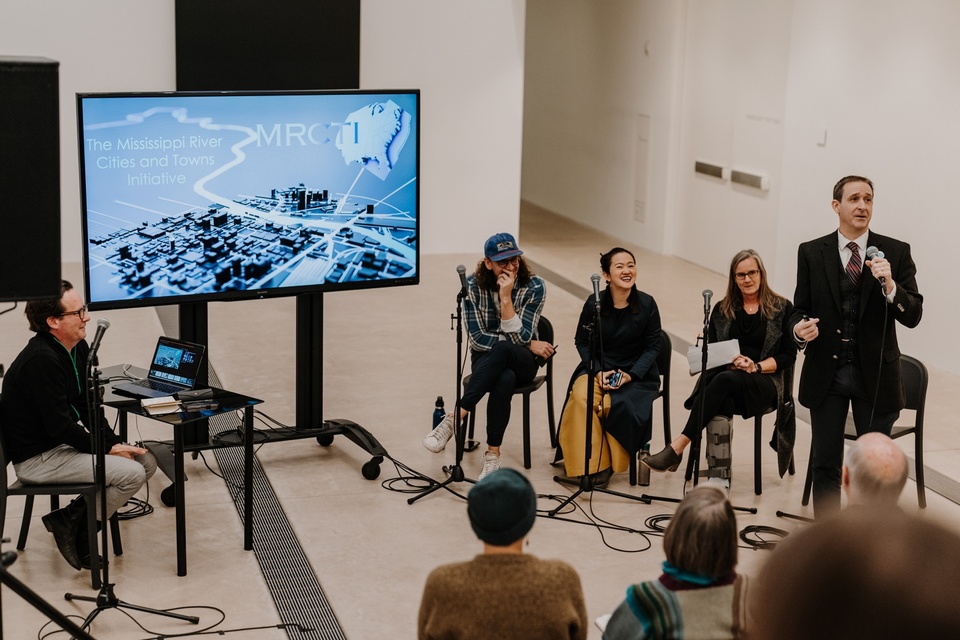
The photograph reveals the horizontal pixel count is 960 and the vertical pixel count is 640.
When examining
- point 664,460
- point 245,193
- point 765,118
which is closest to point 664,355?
point 664,460

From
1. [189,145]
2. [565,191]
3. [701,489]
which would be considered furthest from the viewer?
[565,191]

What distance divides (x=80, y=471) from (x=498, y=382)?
206 cm

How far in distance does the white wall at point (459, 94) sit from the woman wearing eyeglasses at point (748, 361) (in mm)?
6119

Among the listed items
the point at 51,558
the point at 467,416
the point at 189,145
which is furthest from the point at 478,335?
the point at 51,558

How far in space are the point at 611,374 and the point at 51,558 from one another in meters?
2.69

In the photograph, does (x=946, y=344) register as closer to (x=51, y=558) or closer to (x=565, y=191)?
(x=51, y=558)

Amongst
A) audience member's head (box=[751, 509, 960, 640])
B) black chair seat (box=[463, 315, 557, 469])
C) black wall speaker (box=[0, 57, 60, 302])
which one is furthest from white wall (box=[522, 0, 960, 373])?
audience member's head (box=[751, 509, 960, 640])

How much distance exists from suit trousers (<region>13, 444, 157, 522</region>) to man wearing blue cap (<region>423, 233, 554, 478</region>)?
1.71 meters

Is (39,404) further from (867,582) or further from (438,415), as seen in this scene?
(867,582)

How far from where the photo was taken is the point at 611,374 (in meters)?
5.59

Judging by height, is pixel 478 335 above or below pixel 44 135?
below

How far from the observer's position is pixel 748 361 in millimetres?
5387

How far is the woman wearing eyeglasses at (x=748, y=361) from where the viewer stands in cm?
539

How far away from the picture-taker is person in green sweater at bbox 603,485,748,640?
8.79 feet
